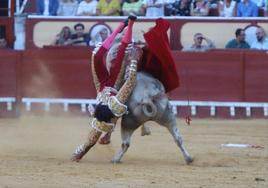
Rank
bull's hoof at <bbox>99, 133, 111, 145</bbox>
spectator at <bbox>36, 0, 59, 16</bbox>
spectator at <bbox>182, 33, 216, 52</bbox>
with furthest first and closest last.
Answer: spectator at <bbox>36, 0, 59, 16</bbox>
spectator at <bbox>182, 33, 216, 52</bbox>
bull's hoof at <bbox>99, 133, 111, 145</bbox>

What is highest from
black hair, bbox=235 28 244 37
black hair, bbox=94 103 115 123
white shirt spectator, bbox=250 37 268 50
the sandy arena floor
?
black hair, bbox=235 28 244 37

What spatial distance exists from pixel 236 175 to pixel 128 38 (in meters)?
1.73

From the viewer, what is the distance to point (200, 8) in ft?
49.8

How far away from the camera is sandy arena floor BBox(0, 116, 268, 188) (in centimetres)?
778

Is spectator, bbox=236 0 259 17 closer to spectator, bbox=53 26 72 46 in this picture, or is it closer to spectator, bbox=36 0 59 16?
spectator, bbox=53 26 72 46

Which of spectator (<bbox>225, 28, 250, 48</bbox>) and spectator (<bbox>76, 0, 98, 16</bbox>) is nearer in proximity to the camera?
spectator (<bbox>225, 28, 250, 48</bbox>)

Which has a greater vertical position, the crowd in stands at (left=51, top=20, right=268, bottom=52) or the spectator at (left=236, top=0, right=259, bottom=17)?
the spectator at (left=236, top=0, right=259, bottom=17)

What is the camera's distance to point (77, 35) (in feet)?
49.8

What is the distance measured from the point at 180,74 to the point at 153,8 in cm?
128

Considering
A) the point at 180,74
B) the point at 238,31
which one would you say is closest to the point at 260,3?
the point at 238,31

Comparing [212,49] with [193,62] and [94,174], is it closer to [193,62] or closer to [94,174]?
[193,62]

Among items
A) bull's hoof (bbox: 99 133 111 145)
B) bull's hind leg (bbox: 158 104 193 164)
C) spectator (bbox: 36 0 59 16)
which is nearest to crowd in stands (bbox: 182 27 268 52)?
spectator (bbox: 36 0 59 16)

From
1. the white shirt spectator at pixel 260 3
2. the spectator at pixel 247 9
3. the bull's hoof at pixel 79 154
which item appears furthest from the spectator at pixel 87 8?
the bull's hoof at pixel 79 154

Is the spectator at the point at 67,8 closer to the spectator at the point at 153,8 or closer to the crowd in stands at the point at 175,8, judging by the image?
the crowd in stands at the point at 175,8
